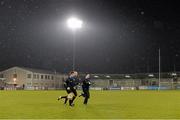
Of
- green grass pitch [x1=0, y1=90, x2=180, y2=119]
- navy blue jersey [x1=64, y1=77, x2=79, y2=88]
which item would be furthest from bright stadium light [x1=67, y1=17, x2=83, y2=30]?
navy blue jersey [x1=64, y1=77, x2=79, y2=88]

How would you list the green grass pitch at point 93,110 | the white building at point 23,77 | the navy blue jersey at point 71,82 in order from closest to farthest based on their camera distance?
the green grass pitch at point 93,110 < the navy blue jersey at point 71,82 < the white building at point 23,77

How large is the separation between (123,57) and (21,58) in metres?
39.3

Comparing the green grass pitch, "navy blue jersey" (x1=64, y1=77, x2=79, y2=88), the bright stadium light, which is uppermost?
the bright stadium light

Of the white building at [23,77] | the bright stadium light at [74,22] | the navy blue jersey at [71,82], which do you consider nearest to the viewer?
the navy blue jersey at [71,82]

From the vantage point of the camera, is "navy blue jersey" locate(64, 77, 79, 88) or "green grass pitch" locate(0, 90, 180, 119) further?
"navy blue jersey" locate(64, 77, 79, 88)

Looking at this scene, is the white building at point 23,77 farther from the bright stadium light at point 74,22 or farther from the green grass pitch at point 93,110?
the green grass pitch at point 93,110

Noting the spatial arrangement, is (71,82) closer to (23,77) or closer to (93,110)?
(93,110)

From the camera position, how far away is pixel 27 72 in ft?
363

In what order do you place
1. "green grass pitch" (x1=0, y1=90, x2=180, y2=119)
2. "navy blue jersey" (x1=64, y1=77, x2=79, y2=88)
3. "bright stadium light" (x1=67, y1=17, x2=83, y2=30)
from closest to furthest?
"green grass pitch" (x1=0, y1=90, x2=180, y2=119) < "navy blue jersey" (x1=64, y1=77, x2=79, y2=88) < "bright stadium light" (x1=67, y1=17, x2=83, y2=30)

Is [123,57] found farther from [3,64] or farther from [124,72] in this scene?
[3,64]

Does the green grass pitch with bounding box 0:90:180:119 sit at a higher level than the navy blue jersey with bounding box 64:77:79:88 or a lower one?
lower

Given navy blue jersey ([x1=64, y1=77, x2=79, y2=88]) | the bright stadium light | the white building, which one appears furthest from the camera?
the white building

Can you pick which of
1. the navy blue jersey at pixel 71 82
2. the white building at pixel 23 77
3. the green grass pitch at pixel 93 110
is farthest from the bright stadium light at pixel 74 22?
the white building at pixel 23 77

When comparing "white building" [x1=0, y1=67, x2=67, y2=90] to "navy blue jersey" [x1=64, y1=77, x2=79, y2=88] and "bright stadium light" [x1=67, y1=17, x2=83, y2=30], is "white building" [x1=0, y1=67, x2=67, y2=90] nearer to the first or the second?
"bright stadium light" [x1=67, y1=17, x2=83, y2=30]
